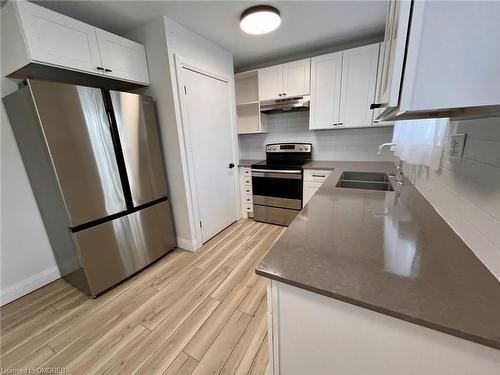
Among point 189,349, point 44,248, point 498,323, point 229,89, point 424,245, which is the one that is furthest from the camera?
point 229,89

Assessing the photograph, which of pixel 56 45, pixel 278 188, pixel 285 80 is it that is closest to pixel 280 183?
pixel 278 188

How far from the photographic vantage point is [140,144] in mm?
2066

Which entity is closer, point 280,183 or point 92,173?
point 92,173

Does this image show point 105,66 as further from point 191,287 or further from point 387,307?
point 387,307

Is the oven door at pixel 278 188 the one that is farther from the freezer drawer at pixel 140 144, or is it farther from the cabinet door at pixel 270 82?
the freezer drawer at pixel 140 144

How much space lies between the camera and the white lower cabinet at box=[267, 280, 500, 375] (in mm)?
554

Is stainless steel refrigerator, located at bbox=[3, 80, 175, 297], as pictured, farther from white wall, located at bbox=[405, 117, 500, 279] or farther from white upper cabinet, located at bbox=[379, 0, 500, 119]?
white wall, located at bbox=[405, 117, 500, 279]

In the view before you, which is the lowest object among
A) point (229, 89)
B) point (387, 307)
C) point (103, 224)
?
point (103, 224)

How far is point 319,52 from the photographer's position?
9.53 ft

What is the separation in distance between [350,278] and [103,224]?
2001 mm

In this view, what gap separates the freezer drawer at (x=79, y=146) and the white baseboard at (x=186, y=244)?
90 centimetres

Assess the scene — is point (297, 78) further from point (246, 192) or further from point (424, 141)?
point (424, 141)

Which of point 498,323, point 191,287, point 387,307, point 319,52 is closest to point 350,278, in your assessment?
point 387,307

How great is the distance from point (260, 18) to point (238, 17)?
29 centimetres
